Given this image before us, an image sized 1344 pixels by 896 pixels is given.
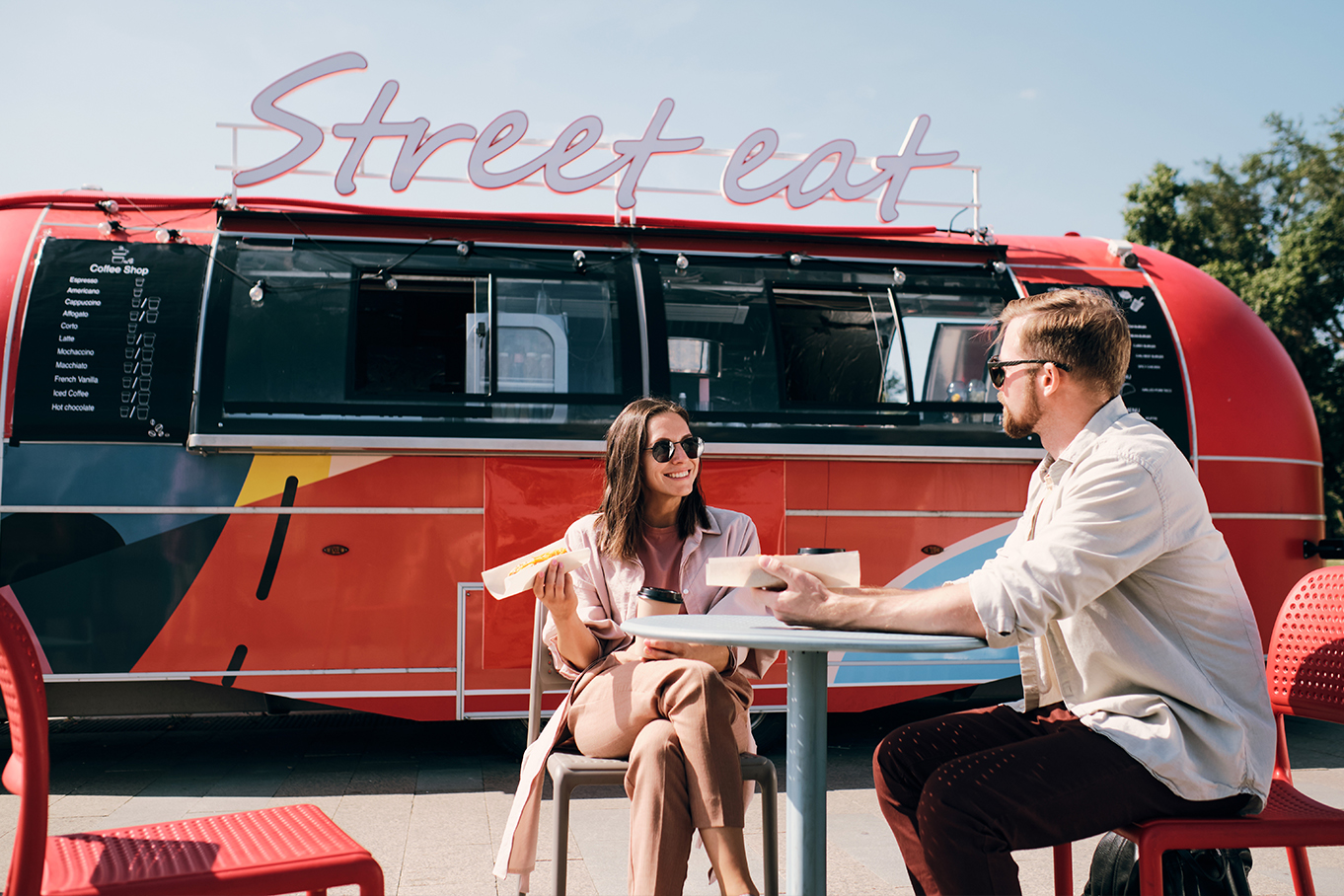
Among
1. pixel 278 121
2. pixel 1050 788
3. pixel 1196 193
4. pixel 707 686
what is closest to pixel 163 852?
pixel 707 686

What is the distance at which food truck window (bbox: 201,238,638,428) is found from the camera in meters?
4.54

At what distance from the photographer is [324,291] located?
4746 millimetres

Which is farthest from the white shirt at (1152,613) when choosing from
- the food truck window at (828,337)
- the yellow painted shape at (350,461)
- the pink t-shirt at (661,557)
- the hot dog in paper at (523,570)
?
the yellow painted shape at (350,461)

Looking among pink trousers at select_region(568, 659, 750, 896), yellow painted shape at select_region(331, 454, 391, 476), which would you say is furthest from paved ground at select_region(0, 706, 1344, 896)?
yellow painted shape at select_region(331, 454, 391, 476)

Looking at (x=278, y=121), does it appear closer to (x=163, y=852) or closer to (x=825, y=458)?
(x=825, y=458)

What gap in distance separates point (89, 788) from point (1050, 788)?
168 inches

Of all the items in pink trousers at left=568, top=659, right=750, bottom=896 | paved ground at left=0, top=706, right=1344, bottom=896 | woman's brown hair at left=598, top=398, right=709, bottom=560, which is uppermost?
woman's brown hair at left=598, top=398, right=709, bottom=560

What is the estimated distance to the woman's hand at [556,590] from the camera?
2.57 meters

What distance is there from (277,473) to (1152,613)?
3.78 meters

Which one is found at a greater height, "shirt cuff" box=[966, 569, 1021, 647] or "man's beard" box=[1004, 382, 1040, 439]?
"man's beard" box=[1004, 382, 1040, 439]

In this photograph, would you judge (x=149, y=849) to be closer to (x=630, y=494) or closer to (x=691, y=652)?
(x=691, y=652)

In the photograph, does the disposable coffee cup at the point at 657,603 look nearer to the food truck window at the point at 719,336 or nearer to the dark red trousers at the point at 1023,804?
the dark red trousers at the point at 1023,804

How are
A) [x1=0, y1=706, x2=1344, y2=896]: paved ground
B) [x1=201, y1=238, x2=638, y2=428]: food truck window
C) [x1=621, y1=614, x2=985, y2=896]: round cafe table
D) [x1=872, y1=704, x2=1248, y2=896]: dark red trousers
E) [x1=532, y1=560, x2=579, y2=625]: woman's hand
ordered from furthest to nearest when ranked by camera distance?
[x1=201, y1=238, x2=638, y2=428]: food truck window → [x1=0, y1=706, x2=1344, y2=896]: paved ground → [x1=532, y1=560, x2=579, y2=625]: woman's hand → [x1=621, y1=614, x2=985, y2=896]: round cafe table → [x1=872, y1=704, x2=1248, y2=896]: dark red trousers

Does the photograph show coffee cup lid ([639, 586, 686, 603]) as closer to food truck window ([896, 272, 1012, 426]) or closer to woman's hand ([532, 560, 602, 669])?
woman's hand ([532, 560, 602, 669])
